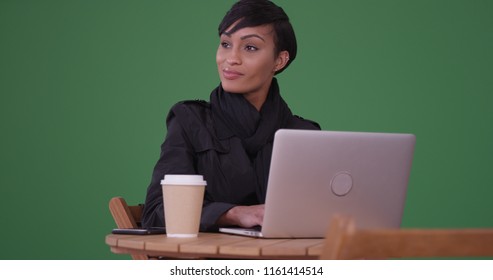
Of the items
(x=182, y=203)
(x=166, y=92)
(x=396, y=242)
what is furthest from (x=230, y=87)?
(x=166, y=92)

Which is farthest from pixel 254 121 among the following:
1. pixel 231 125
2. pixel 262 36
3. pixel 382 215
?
pixel 382 215

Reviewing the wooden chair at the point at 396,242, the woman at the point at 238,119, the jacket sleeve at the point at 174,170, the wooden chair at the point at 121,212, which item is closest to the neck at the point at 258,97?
the woman at the point at 238,119

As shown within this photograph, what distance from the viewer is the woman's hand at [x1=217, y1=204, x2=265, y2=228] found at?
2055mm

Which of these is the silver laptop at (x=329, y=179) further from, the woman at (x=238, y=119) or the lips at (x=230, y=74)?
the lips at (x=230, y=74)

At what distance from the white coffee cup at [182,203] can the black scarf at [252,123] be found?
0.59 metres

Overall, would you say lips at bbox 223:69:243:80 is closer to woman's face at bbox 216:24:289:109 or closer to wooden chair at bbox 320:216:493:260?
woman's face at bbox 216:24:289:109

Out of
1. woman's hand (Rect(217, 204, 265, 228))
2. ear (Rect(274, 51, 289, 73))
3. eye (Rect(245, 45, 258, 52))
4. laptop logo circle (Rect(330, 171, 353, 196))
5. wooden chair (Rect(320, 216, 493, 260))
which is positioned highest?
eye (Rect(245, 45, 258, 52))

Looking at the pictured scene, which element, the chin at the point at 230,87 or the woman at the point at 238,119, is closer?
the woman at the point at 238,119

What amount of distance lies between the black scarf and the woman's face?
46 mm

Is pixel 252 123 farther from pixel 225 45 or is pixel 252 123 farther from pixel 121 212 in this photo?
pixel 121 212

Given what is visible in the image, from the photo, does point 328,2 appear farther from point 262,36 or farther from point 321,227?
point 321,227

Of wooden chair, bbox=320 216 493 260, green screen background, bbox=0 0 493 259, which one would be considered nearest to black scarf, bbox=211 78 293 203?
wooden chair, bbox=320 216 493 260

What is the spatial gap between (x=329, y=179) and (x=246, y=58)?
2.74 feet

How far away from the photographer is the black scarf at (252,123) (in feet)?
8.13
